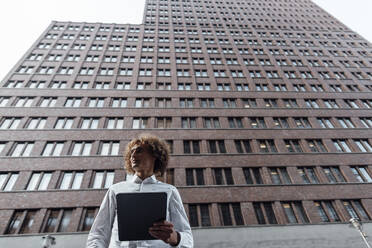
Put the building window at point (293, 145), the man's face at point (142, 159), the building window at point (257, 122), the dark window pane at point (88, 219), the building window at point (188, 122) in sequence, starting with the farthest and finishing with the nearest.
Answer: the building window at point (257, 122) → the building window at point (188, 122) → the building window at point (293, 145) → the dark window pane at point (88, 219) → the man's face at point (142, 159)

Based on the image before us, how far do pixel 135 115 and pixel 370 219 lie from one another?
2639 centimetres

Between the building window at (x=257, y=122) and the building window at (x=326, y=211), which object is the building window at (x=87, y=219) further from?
the building window at (x=326, y=211)

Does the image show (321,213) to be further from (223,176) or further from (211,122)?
(211,122)

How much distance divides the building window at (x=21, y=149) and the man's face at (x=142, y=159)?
22706 mm

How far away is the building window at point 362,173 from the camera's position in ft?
70.4

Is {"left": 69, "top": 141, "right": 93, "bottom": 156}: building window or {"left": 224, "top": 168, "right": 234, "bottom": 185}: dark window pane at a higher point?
{"left": 69, "top": 141, "right": 93, "bottom": 156}: building window

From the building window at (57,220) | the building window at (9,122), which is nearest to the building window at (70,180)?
the building window at (57,220)

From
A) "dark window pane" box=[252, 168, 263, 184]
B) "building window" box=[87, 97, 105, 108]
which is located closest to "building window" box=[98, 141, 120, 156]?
"building window" box=[87, 97, 105, 108]

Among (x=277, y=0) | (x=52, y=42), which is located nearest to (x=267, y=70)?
(x=52, y=42)

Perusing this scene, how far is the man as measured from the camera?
270 cm

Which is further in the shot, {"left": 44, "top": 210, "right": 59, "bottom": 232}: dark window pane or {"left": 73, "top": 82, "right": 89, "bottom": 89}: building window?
{"left": 73, "top": 82, "right": 89, "bottom": 89}: building window

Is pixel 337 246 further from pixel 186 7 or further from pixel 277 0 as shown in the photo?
Result: pixel 277 0

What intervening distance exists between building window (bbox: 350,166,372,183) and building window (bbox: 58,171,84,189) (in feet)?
95.6

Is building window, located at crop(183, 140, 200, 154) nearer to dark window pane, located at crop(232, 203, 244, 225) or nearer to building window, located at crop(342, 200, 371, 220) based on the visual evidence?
dark window pane, located at crop(232, 203, 244, 225)
